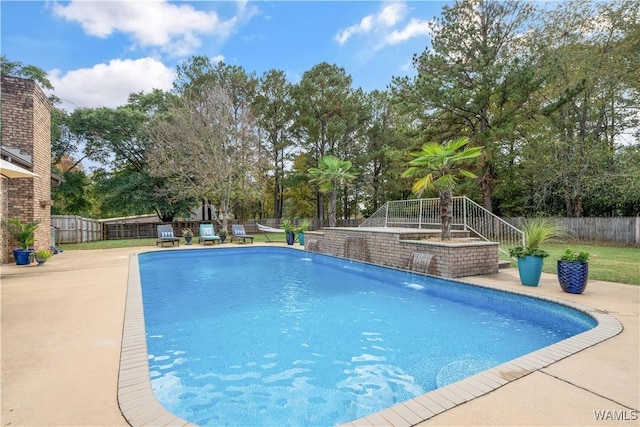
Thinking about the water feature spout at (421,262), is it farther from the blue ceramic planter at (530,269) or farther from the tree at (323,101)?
the tree at (323,101)

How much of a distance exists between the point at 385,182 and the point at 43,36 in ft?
65.0

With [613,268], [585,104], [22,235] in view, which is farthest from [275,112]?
[613,268]

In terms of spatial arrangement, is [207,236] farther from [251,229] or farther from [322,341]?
[322,341]

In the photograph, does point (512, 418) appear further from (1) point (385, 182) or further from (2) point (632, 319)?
(1) point (385, 182)

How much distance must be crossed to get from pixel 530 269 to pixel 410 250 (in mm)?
2689

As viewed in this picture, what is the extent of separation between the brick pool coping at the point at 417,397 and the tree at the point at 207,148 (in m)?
13.9

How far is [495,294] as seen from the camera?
553cm

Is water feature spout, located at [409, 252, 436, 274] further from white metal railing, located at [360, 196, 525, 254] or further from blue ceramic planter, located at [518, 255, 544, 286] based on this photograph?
white metal railing, located at [360, 196, 525, 254]

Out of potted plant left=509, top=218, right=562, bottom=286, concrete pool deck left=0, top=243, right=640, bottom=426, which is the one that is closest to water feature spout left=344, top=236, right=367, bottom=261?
potted plant left=509, top=218, right=562, bottom=286

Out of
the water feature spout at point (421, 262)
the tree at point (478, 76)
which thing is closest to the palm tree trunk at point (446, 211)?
the water feature spout at point (421, 262)

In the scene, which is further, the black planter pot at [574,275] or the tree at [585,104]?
the tree at [585,104]

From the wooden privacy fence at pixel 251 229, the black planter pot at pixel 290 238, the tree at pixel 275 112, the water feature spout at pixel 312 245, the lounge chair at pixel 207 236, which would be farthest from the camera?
the tree at pixel 275 112

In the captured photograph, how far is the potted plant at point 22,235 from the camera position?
8305 mm

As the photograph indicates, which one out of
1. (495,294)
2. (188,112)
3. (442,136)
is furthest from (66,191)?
(495,294)
